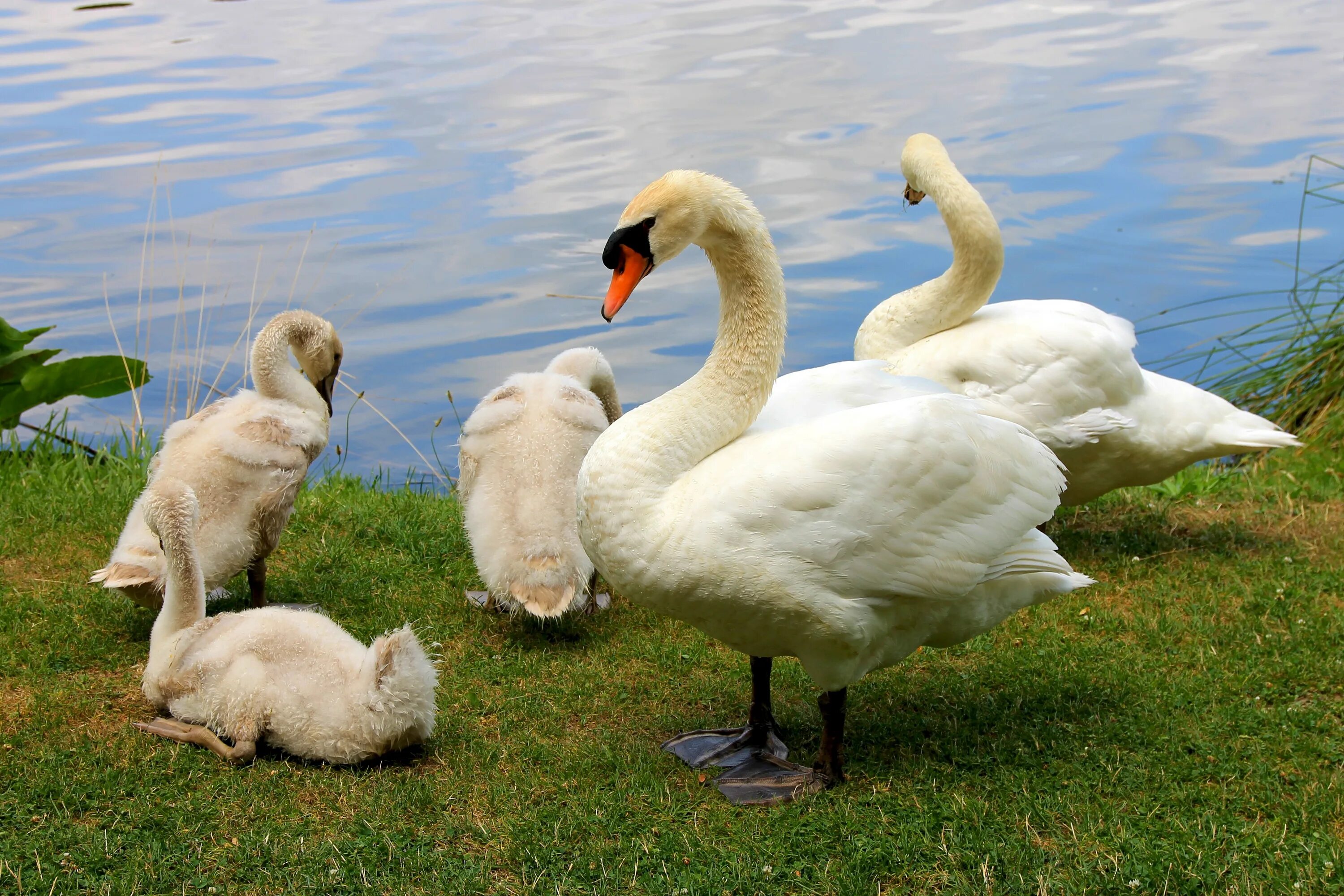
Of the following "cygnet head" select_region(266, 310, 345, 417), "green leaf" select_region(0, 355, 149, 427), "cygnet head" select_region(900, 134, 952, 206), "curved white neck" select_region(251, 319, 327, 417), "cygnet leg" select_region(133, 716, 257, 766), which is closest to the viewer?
"cygnet leg" select_region(133, 716, 257, 766)

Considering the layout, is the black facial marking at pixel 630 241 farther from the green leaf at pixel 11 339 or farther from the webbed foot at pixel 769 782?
the green leaf at pixel 11 339

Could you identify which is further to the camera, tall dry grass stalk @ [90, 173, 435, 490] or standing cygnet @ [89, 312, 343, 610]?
tall dry grass stalk @ [90, 173, 435, 490]

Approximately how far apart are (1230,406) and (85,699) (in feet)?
17.2

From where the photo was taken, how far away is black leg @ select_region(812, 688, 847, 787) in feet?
13.2

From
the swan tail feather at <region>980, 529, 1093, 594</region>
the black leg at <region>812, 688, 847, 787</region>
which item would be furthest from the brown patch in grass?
the swan tail feather at <region>980, 529, 1093, 594</region>

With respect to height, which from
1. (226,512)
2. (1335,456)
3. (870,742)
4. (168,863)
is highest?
(226,512)

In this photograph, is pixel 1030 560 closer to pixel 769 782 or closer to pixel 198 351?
pixel 769 782

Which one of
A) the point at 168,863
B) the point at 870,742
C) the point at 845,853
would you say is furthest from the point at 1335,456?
the point at 168,863

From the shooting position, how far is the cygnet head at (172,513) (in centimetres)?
440

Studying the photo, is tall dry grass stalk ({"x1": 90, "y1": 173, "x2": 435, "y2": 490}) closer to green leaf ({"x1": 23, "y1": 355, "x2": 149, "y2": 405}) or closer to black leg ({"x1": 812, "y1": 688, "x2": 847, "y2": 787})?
green leaf ({"x1": 23, "y1": 355, "x2": 149, "y2": 405})

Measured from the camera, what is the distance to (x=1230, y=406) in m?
6.26

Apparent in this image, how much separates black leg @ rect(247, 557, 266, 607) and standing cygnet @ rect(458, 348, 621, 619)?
864mm

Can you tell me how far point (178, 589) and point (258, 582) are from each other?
854 millimetres

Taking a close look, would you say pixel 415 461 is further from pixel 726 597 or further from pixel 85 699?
pixel 726 597
